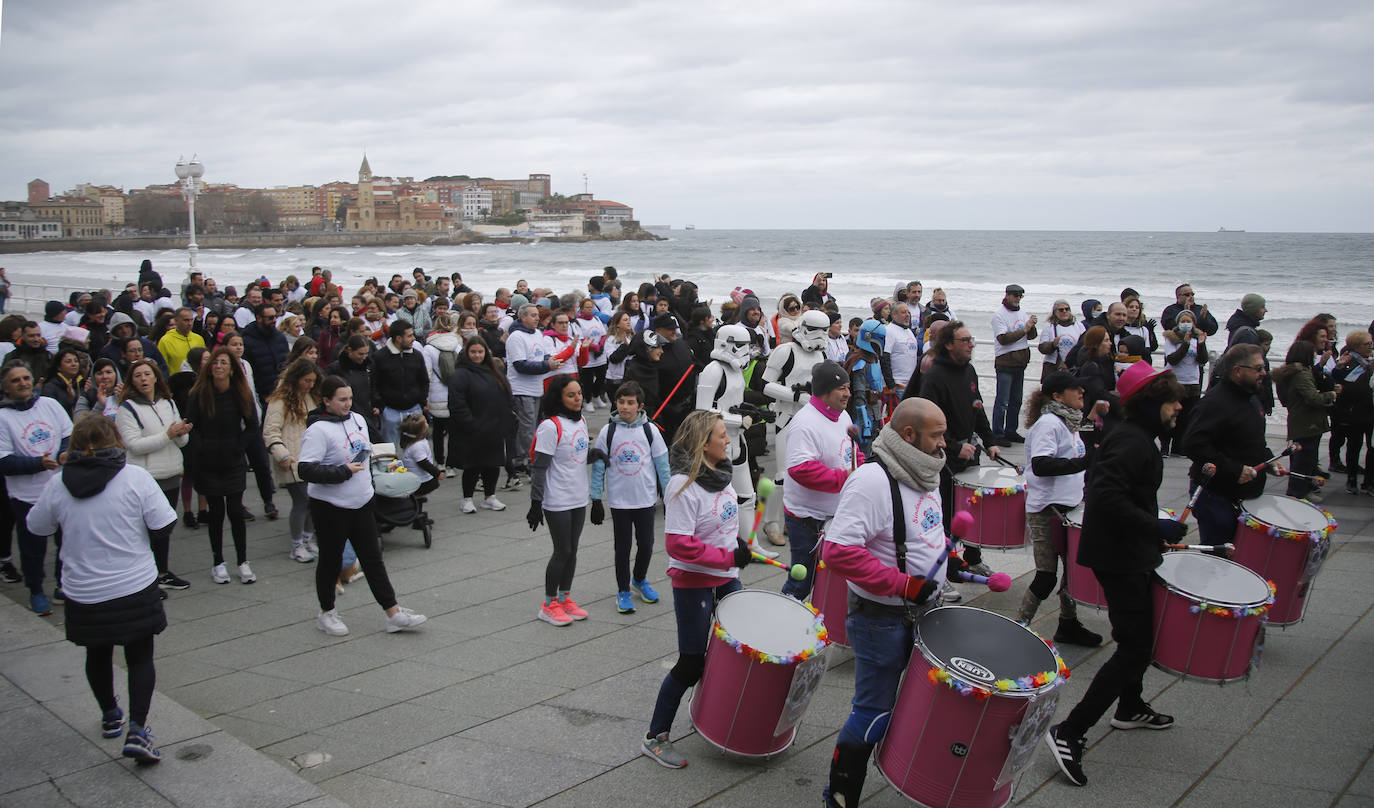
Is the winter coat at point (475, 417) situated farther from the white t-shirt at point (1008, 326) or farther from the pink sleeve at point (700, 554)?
the white t-shirt at point (1008, 326)

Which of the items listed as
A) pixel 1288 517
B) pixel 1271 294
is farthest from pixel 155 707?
pixel 1271 294

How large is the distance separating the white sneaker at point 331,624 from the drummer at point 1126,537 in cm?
441

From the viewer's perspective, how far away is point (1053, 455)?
5699 mm

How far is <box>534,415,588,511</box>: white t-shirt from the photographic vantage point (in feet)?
20.7

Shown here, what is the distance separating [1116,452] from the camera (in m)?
4.44

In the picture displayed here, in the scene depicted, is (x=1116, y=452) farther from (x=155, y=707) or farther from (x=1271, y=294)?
(x=1271, y=294)

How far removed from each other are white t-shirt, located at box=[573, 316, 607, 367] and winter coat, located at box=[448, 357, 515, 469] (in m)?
3.09

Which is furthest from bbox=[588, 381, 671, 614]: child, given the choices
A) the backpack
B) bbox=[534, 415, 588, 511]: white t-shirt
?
the backpack

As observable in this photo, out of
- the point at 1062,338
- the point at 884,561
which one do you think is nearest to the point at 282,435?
the point at 884,561

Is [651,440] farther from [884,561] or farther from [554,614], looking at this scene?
[884,561]

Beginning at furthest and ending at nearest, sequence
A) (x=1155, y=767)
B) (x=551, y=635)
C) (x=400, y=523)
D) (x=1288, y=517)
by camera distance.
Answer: (x=400, y=523)
(x=551, y=635)
(x=1288, y=517)
(x=1155, y=767)

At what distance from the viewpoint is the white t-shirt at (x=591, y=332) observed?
12.3 metres

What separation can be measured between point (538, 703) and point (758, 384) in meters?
4.73

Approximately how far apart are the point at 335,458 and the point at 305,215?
186 metres
